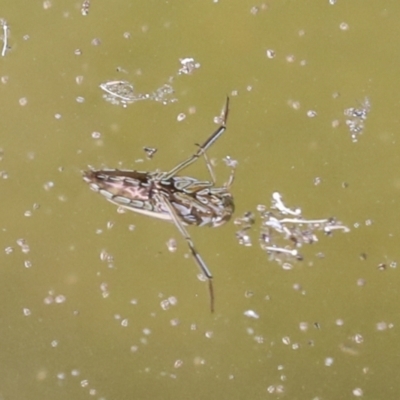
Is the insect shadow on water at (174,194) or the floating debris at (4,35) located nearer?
the insect shadow on water at (174,194)

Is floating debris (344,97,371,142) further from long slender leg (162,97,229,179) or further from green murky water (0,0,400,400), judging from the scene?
long slender leg (162,97,229,179)

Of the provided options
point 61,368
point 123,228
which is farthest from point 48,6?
point 61,368

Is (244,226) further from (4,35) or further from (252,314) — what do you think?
(4,35)

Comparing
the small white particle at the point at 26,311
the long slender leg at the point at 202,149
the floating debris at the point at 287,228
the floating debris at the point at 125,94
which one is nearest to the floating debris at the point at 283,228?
the floating debris at the point at 287,228

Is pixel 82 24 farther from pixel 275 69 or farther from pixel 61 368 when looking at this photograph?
pixel 61 368

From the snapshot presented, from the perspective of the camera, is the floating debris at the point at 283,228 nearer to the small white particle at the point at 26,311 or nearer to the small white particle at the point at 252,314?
the small white particle at the point at 252,314

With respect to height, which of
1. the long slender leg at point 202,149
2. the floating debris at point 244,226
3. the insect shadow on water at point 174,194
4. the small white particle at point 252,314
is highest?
the long slender leg at point 202,149
